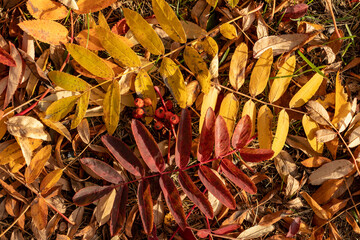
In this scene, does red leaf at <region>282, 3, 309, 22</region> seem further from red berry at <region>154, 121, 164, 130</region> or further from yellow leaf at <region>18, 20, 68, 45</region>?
yellow leaf at <region>18, 20, 68, 45</region>

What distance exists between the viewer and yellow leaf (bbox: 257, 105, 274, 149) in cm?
134

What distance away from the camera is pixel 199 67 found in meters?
1.32

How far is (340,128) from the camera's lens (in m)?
1.44

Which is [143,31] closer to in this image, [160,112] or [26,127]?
[160,112]

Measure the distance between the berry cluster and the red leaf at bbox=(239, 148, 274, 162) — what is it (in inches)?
11.6

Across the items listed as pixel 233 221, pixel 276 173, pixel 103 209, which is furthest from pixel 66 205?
pixel 276 173

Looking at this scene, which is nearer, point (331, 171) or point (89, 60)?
point (89, 60)

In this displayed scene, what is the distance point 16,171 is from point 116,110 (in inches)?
20.9

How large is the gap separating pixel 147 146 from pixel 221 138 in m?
0.27

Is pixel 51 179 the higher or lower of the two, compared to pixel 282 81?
lower

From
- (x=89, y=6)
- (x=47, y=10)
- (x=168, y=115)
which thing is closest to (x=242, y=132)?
(x=168, y=115)

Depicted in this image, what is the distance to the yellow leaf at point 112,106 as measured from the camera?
1.27 metres

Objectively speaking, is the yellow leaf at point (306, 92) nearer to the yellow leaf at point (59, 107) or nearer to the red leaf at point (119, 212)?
the red leaf at point (119, 212)

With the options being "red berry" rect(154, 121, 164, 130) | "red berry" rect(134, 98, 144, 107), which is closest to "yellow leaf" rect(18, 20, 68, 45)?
"red berry" rect(134, 98, 144, 107)
